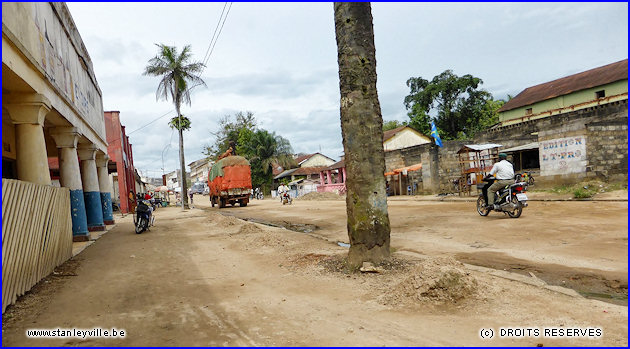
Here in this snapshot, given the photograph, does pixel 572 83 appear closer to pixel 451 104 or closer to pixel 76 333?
pixel 451 104

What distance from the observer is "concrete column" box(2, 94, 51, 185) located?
7.75 meters

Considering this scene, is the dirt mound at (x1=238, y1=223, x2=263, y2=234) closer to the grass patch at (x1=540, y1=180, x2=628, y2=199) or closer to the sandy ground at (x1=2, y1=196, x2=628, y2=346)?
the sandy ground at (x1=2, y1=196, x2=628, y2=346)

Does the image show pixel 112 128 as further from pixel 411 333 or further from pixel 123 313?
pixel 411 333

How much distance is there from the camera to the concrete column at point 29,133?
25.4 ft

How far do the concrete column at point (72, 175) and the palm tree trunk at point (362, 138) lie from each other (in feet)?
28.4

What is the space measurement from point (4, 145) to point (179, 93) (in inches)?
669

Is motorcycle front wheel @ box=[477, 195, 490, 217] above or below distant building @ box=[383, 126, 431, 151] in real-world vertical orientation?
below

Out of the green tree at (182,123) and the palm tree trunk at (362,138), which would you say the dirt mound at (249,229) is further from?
the green tree at (182,123)

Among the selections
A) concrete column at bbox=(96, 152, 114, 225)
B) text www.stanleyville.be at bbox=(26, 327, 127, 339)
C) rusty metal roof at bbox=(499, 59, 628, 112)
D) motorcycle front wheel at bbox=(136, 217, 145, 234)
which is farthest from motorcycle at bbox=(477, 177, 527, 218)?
rusty metal roof at bbox=(499, 59, 628, 112)

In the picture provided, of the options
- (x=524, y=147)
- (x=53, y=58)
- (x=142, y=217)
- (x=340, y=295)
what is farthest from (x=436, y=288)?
(x=524, y=147)

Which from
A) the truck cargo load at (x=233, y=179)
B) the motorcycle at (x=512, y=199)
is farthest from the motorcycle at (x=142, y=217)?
the truck cargo load at (x=233, y=179)

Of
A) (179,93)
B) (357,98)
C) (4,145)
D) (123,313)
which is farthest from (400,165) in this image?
(123,313)

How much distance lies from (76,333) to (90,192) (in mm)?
11770

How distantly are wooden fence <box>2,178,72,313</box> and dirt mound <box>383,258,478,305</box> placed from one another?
4057 mm
